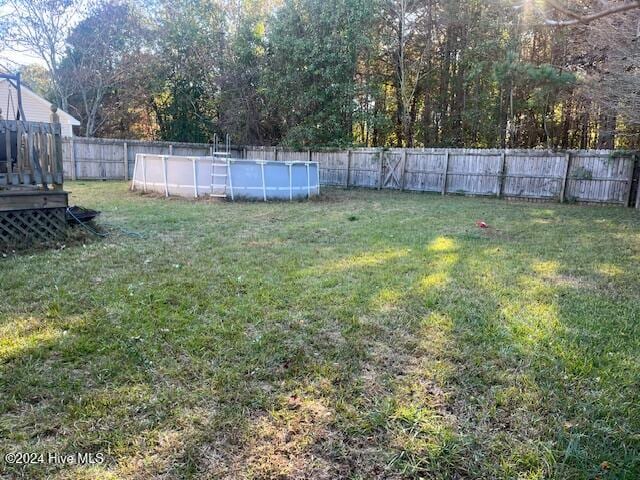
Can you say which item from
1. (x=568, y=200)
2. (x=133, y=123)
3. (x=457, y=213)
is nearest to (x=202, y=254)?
(x=457, y=213)

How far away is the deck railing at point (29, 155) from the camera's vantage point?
198 inches

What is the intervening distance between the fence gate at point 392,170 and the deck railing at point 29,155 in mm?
10859

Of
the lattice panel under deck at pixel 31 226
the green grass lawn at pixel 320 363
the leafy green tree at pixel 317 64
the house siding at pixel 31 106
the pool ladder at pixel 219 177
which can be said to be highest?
the leafy green tree at pixel 317 64

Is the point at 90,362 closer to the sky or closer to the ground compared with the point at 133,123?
closer to the ground

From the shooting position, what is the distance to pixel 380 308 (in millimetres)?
3312

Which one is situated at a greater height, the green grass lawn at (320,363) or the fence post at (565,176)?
the fence post at (565,176)

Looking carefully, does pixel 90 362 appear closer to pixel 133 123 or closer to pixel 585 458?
pixel 585 458

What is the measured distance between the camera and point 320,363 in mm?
2465

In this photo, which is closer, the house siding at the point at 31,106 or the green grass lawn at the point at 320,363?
the green grass lawn at the point at 320,363

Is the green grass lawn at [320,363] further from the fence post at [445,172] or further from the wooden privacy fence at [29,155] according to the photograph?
the fence post at [445,172]

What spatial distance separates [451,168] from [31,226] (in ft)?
37.9

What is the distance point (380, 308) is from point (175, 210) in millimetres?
6207

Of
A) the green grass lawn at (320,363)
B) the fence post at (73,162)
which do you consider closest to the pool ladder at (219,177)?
the green grass lawn at (320,363)

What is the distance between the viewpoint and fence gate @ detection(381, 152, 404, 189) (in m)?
14.5
